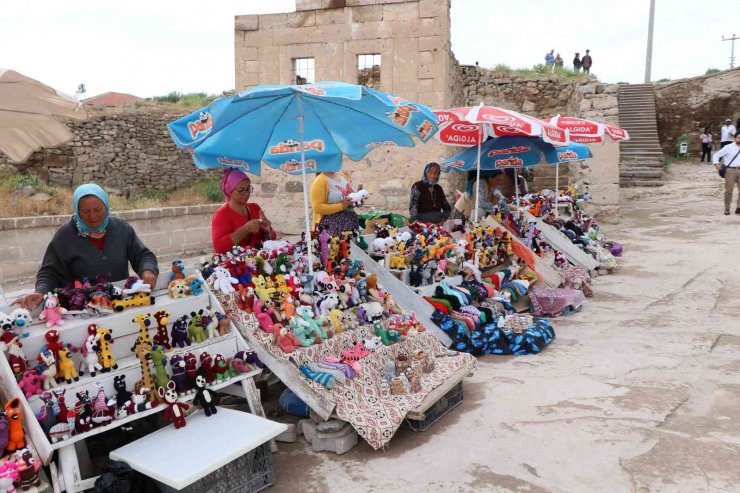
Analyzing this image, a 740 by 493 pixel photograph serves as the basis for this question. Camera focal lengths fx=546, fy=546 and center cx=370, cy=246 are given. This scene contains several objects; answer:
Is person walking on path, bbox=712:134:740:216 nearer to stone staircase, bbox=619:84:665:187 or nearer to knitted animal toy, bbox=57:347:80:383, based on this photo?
stone staircase, bbox=619:84:665:187

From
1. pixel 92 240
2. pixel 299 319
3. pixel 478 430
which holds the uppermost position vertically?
pixel 92 240

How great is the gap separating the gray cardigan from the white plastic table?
4.13ft

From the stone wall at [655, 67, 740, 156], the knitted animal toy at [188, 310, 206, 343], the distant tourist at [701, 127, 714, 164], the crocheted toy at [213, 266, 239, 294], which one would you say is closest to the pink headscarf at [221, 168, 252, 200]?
the crocheted toy at [213, 266, 239, 294]

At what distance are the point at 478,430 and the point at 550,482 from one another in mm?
699

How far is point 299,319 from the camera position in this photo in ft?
13.2

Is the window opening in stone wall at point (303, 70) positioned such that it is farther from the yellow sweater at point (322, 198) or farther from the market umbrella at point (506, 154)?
the yellow sweater at point (322, 198)

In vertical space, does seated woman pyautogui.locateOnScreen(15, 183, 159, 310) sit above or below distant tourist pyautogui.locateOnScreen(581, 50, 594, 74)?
below

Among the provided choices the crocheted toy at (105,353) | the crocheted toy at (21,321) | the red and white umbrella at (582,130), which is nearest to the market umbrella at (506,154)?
the red and white umbrella at (582,130)

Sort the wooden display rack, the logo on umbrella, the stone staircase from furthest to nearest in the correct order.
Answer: the stone staircase, the logo on umbrella, the wooden display rack

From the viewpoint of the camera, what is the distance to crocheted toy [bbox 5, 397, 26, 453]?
2572mm

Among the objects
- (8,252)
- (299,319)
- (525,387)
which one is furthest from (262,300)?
(8,252)

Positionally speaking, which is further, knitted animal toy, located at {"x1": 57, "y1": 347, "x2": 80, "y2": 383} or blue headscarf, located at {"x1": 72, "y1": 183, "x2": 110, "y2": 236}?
blue headscarf, located at {"x1": 72, "y1": 183, "x2": 110, "y2": 236}

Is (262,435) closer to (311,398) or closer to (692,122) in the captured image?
(311,398)

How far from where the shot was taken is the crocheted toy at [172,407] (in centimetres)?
308
